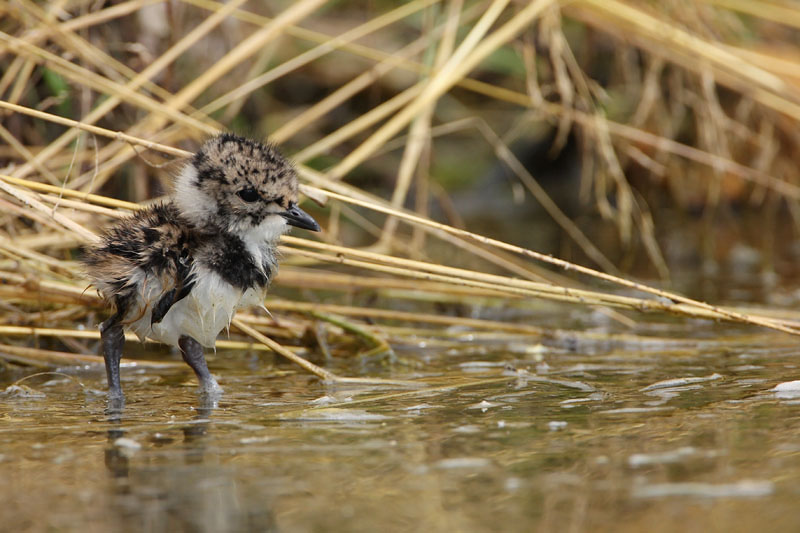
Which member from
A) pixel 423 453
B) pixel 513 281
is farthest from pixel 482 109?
pixel 423 453

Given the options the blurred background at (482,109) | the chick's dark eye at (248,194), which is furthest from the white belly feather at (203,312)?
the blurred background at (482,109)

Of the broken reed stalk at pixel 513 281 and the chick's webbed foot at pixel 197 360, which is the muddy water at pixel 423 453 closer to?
the chick's webbed foot at pixel 197 360

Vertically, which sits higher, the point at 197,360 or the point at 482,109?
the point at 482,109

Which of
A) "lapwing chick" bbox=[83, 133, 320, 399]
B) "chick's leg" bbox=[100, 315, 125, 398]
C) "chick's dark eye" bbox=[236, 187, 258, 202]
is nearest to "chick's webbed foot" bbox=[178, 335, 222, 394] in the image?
"lapwing chick" bbox=[83, 133, 320, 399]

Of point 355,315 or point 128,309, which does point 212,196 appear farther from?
point 355,315

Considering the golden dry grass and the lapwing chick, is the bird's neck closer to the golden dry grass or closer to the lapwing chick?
the lapwing chick

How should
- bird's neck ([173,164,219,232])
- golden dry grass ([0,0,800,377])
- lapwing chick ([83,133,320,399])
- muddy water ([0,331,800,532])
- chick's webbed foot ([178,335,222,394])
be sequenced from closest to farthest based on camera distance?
muddy water ([0,331,800,532])
lapwing chick ([83,133,320,399])
bird's neck ([173,164,219,232])
chick's webbed foot ([178,335,222,394])
golden dry grass ([0,0,800,377])

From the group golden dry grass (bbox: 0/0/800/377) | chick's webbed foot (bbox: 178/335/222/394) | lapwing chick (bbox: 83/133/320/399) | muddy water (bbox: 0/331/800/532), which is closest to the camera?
muddy water (bbox: 0/331/800/532)

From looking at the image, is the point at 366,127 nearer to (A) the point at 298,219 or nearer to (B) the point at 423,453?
(A) the point at 298,219
